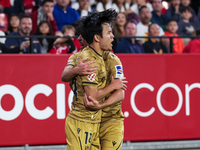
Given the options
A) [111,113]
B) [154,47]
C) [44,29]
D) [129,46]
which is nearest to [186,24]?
[154,47]

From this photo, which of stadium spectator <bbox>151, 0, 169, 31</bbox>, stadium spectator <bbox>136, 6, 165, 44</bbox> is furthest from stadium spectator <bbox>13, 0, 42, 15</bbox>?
stadium spectator <bbox>151, 0, 169, 31</bbox>

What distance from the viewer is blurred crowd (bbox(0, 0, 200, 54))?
6.92 m

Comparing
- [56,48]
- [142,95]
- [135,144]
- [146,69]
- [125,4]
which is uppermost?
[125,4]

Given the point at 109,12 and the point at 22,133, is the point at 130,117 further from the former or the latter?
the point at 109,12

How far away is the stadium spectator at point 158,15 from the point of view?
9.57 meters

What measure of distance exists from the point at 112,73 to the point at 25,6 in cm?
581

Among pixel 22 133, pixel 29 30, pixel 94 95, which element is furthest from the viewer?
pixel 29 30

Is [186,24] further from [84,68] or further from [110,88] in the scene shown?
[84,68]

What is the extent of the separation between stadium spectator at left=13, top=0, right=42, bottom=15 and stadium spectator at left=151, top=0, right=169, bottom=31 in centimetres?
322

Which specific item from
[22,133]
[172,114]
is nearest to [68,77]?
[22,133]

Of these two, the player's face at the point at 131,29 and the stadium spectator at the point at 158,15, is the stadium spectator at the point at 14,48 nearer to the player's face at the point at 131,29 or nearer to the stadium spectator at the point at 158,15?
the player's face at the point at 131,29

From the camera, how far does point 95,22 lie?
3.49m

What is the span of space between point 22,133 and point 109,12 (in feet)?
11.9

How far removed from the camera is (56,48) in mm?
6895
